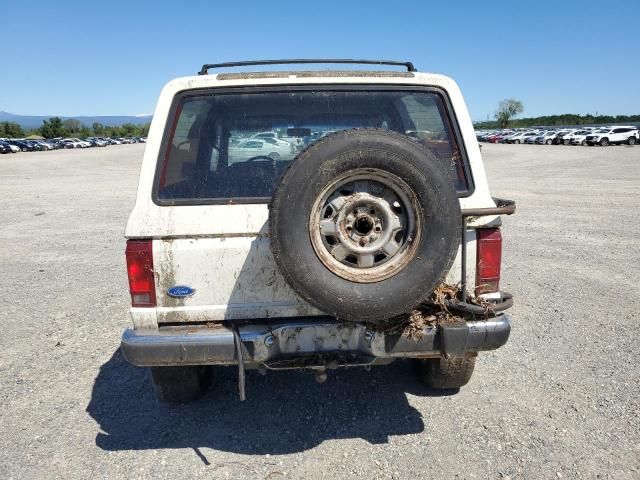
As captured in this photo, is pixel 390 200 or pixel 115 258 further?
pixel 115 258

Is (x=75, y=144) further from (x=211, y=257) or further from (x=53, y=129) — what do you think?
(x=211, y=257)

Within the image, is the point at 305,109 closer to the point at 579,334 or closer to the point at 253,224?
the point at 253,224

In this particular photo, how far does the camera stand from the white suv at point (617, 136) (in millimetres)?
41344

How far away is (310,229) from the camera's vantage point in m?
2.37

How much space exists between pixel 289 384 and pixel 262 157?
5.49 ft

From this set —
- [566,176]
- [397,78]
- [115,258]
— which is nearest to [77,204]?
[115,258]

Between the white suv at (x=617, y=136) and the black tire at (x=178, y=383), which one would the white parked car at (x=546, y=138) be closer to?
the white suv at (x=617, y=136)

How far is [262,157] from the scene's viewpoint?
307 cm

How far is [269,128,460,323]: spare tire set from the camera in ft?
7.63

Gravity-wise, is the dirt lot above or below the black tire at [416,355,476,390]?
below

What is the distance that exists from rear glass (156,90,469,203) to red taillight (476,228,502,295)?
288 millimetres

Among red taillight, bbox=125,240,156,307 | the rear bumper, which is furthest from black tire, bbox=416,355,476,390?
red taillight, bbox=125,240,156,307

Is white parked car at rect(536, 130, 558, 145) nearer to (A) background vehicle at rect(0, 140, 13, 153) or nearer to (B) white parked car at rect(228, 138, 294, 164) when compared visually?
(B) white parked car at rect(228, 138, 294, 164)

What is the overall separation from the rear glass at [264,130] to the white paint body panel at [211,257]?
8cm
